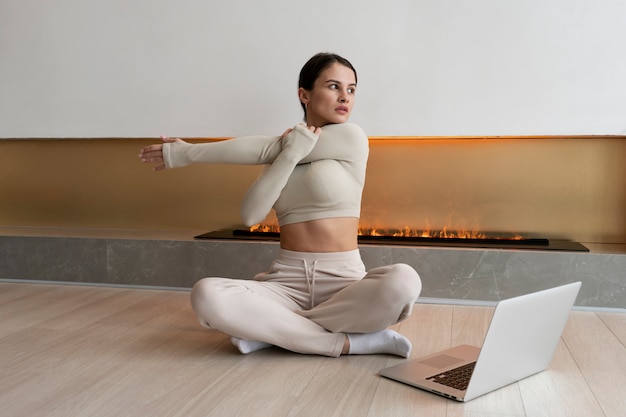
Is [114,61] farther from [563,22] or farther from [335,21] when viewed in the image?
[563,22]

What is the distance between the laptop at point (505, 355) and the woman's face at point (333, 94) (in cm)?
97

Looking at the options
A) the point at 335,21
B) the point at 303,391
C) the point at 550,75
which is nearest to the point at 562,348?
the point at 303,391

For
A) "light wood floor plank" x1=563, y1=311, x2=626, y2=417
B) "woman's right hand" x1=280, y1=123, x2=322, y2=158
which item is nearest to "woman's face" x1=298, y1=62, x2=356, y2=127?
"woman's right hand" x1=280, y1=123, x2=322, y2=158

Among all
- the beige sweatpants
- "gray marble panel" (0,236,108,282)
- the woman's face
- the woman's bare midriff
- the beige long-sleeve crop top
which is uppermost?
the woman's face

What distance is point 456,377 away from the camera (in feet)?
7.34

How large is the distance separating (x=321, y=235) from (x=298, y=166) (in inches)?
11.0

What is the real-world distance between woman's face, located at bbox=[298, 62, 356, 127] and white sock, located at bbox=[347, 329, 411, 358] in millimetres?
824

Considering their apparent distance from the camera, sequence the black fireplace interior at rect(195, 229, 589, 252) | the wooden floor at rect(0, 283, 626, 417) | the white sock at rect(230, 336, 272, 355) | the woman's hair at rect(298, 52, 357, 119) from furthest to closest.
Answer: the black fireplace interior at rect(195, 229, 589, 252) → the woman's hair at rect(298, 52, 357, 119) → the white sock at rect(230, 336, 272, 355) → the wooden floor at rect(0, 283, 626, 417)

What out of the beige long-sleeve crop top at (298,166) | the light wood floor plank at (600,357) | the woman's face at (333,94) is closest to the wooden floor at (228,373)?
the light wood floor plank at (600,357)

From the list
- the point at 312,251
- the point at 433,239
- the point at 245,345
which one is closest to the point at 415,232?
the point at 433,239

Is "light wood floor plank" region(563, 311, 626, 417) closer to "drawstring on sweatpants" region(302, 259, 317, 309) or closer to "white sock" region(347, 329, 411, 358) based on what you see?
"white sock" region(347, 329, 411, 358)

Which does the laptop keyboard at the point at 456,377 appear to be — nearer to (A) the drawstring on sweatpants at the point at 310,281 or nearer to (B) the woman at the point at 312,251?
(B) the woman at the point at 312,251

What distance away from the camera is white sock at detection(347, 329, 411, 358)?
98.8 inches

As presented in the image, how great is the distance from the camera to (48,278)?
393 centimetres
